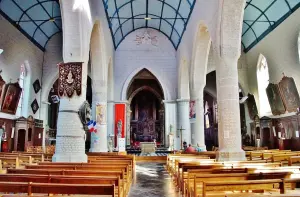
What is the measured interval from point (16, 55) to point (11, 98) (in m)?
2.84

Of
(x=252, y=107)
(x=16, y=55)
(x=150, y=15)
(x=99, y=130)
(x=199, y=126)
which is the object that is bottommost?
(x=99, y=130)

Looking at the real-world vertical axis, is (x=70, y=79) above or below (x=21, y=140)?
above

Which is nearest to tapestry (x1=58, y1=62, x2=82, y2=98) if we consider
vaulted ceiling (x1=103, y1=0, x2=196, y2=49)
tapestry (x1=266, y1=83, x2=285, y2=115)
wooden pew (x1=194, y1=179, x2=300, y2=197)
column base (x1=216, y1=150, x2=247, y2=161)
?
column base (x1=216, y1=150, x2=247, y2=161)

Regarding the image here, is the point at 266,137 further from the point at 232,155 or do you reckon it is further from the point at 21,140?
the point at 21,140

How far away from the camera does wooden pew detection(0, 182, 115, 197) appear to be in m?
3.20

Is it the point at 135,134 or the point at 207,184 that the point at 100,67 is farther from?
the point at 135,134

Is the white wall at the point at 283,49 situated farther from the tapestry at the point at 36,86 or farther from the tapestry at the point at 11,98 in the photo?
the tapestry at the point at 36,86

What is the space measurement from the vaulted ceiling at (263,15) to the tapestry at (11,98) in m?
15.1

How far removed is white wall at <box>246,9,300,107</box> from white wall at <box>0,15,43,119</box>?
1605 cm

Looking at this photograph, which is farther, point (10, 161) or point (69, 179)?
point (10, 161)

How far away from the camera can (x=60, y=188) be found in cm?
333

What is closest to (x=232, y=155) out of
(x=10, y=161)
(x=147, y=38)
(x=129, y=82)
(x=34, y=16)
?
(x=10, y=161)

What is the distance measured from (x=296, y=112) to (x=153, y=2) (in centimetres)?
1184

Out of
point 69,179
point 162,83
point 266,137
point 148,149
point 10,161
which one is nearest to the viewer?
point 69,179
